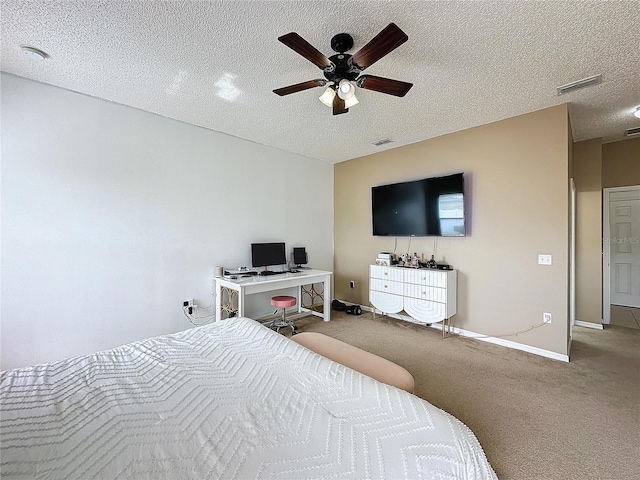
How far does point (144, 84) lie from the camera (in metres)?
2.57

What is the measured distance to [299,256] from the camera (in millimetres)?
4535

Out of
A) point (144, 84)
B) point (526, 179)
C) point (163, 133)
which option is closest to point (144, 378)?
point (144, 84)

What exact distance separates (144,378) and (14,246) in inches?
88.8

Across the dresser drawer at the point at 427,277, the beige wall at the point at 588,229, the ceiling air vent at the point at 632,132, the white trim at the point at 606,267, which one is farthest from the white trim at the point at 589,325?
the ceiling air vent at the point at 632,132

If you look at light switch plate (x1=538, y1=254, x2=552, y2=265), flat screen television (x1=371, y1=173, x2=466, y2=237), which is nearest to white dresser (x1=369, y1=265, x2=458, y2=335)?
flat screen television (x1=371, y1=173, x2=466, y2=237)

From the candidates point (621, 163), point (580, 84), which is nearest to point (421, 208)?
point (580, 84)

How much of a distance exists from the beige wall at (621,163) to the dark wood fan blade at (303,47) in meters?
5.00

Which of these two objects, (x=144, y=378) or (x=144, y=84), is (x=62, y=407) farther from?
(x=144, y=84)

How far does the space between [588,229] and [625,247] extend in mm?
1438

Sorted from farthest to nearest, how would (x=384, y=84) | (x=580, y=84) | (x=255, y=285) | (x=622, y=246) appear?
1. (x=622, y=246)
2. (x=255, y=285)
3. (x=580, y=84)
4. (x=384, y=84)

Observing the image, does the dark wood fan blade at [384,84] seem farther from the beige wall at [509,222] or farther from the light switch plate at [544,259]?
the light switch plate at [544,259]

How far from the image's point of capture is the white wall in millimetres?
2457

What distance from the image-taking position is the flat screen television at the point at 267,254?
3973 millimetres

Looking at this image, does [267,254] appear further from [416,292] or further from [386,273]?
[416,292]
